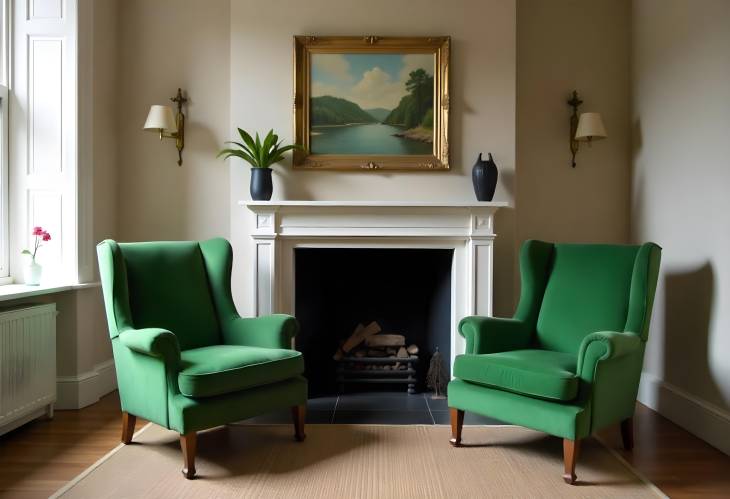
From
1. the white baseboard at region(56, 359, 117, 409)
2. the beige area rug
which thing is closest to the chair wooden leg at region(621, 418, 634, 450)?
the beige area rug

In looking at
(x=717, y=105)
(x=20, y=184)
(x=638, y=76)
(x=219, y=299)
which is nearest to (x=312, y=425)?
(x=219, y=299)

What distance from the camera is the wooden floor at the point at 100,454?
2400 mm

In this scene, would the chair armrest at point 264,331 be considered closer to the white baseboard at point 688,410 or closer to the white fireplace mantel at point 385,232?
the white fireplace mantel at point 385,232

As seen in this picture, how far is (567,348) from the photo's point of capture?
10.0 feet

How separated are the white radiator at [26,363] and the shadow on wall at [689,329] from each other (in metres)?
3.49

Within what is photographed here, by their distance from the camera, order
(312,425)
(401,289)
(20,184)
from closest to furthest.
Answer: (312,425) → (20,184) → (401,289)

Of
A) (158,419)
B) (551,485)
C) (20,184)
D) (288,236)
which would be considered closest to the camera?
(551,485)

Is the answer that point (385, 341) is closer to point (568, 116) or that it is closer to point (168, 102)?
point (568, 116)

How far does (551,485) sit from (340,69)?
8.99ft

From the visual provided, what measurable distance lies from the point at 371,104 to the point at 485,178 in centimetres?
90

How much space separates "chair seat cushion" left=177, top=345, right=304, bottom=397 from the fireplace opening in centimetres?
101

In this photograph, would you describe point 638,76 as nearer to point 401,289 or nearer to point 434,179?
point 434,179

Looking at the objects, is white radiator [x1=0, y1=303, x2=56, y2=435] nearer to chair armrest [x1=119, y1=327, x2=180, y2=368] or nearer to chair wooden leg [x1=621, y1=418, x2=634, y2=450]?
chair armrest [x1=119, y1=327, x2=180, y2=368]

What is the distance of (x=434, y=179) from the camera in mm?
3771
